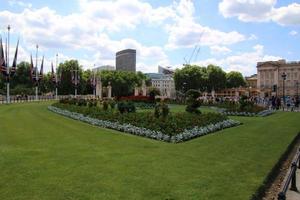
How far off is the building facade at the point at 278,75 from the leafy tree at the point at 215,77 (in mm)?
29813

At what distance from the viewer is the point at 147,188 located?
7902mm

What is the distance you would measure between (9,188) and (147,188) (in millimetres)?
2673

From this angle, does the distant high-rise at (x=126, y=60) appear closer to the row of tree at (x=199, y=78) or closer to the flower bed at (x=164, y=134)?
the row of tree at (x=199, y=78)

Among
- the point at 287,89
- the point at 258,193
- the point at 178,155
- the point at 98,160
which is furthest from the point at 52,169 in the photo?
the point at 287,89

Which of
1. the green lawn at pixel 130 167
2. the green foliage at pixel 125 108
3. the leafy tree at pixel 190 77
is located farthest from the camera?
the leafy tree at pixel 190 77

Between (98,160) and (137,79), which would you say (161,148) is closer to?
(98,160)

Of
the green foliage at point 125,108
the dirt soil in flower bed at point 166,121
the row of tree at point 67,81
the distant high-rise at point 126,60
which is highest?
the distant high-rise at point 126,60

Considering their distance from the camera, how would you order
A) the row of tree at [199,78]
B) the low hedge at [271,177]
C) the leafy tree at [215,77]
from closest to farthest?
the low hedge at [271,177] < the row of tree at [199,78] < the leafy tree at [215,77]

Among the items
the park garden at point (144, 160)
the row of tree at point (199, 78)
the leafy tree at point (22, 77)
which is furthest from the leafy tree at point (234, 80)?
the park garden at point (144, 160)

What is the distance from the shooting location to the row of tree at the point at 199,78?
4151 inches

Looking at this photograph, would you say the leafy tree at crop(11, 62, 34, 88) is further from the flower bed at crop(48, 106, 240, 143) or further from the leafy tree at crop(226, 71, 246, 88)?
the flower bed at crop(48, 106, 240, 143)

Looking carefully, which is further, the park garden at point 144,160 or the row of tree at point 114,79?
the row of tree at point 114,79

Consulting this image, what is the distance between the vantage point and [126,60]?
179 meters

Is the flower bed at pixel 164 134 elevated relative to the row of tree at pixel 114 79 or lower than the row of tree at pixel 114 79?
lower
